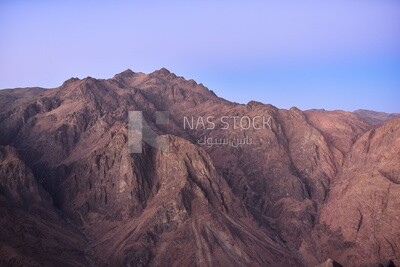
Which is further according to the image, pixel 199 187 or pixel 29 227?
pixel 199 187

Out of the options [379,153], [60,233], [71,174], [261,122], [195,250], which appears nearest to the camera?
[195,250]

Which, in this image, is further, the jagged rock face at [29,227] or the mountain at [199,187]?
the mountain at [199,187]

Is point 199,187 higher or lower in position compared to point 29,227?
higher

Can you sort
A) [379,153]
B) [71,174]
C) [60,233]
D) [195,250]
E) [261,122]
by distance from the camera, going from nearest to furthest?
[195,250]
[60,233]
[379,153]
[71,174]
[261,122]

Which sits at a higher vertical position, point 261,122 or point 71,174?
point 261,122

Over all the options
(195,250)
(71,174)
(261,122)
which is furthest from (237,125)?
(195,250)

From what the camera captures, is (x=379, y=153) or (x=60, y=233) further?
(x=379, y=153)

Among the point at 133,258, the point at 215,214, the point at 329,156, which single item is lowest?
the point at 133,258

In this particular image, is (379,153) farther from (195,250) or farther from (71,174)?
(71,174)
